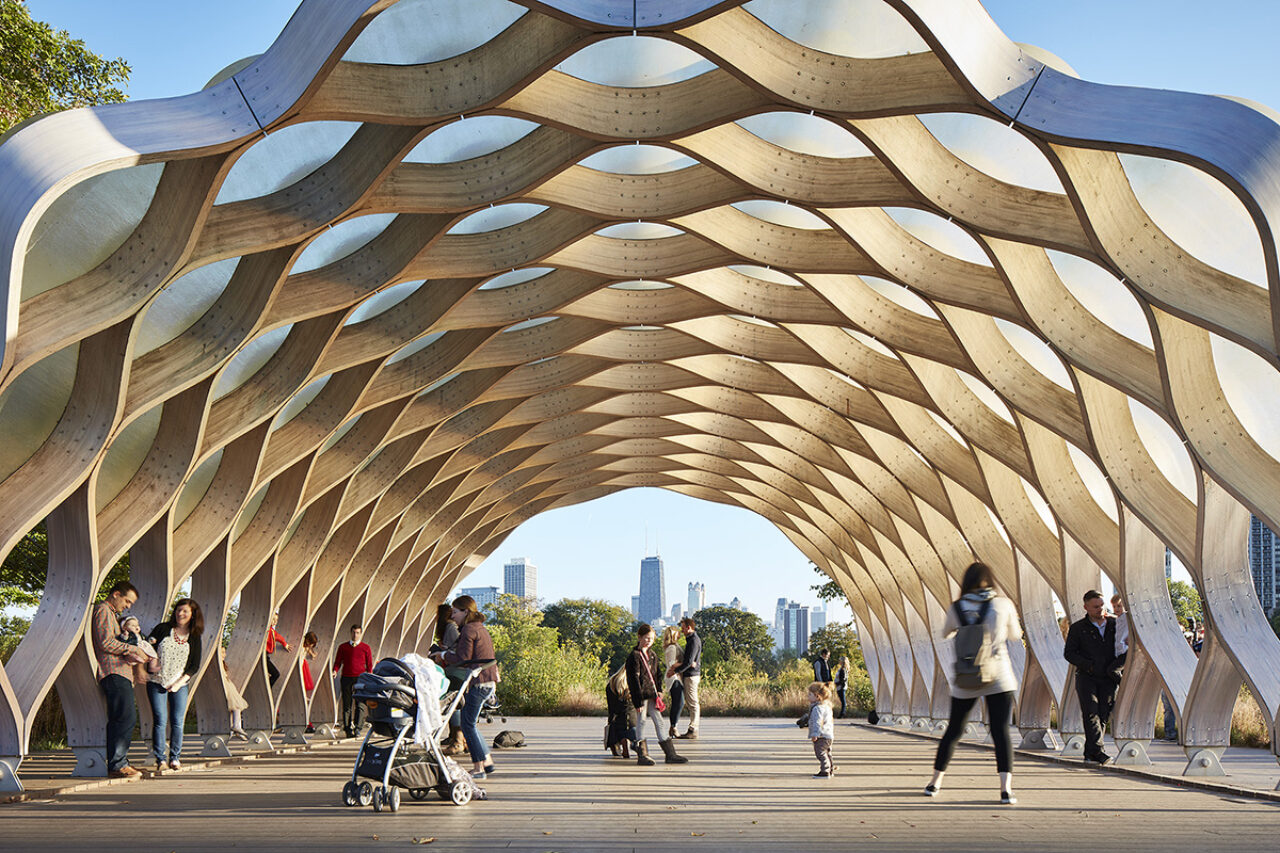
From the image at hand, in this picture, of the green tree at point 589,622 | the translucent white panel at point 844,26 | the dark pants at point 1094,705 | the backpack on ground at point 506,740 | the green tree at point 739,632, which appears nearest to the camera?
the translucent white panel at point 844,26

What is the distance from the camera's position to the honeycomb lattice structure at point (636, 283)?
37.4ft

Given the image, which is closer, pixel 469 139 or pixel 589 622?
pixel 469 139

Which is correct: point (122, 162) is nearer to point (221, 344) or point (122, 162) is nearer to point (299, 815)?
point (221, 344)

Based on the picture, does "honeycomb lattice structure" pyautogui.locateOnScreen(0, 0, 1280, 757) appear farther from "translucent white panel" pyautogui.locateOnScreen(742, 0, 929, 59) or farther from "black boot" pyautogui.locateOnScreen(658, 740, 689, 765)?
"black boot" pyautogui.locateOnScreen(658, 740, 689, 765)

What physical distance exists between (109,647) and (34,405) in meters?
3.19

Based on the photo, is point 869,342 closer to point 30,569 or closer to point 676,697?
point 676,697

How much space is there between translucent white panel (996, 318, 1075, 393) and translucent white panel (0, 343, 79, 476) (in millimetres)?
13669

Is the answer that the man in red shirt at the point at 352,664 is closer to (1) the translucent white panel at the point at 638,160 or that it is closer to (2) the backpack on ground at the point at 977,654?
(1) the translucent white panel at the point at 638,160

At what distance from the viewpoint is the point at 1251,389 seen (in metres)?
14.1

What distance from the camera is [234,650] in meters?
21.5

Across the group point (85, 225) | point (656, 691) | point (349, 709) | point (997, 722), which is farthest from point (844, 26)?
point (349, 709)

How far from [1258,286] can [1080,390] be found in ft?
15.9

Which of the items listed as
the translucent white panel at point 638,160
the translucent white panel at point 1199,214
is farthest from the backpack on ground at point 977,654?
the translucent white panel at point 638,160

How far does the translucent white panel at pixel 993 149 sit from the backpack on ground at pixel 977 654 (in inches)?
220
